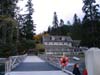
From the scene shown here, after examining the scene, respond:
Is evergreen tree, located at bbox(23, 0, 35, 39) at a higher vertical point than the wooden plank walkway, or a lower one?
higher

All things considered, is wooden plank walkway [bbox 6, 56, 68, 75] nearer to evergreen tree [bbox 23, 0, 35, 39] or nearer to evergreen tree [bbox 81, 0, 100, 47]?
evergreen tree [bbox 81, 0, 100, 47]

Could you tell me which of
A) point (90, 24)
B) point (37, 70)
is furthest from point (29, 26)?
point (37, 70)

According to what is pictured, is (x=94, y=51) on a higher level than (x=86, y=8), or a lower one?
lower

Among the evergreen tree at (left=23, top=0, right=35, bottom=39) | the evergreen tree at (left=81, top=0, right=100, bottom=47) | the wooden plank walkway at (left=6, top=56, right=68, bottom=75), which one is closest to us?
the wooden plank walkway at (left=6, top=56, right=68, bottom=75)

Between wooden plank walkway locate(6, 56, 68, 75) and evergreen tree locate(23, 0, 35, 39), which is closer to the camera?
wooden plank walkway locate(6, 56, 68, 75)

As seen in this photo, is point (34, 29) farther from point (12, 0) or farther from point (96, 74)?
point (96, 74)

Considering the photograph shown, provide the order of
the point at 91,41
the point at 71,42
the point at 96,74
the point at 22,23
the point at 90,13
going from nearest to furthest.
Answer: the point at 96,74 < the point at 91,41 < the point at 90,13 < the point at 22,23 < the point at 71,42

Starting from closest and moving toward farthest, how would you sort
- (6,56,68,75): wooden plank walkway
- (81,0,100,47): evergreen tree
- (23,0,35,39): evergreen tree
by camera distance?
(6,56,68,75): wooden plank walkway, (81,0,100,47): evergreen tree, (23,0,35,39): evergreen tree

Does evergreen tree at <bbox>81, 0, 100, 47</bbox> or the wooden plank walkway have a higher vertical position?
evergreen tree at <bbox>81, 0, 100, 47</bbox>

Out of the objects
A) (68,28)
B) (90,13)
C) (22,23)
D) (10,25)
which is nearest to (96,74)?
(10,25)

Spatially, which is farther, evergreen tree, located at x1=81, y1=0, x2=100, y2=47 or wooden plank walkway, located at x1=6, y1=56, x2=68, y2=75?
evergreen tree, located at x1=81, y1=0, x2=100, y2=47

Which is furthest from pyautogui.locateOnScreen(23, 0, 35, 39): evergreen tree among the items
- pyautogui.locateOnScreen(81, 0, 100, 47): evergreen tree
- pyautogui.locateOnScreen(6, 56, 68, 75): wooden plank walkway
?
pyautogui.locateOnScreen(6, 56, 68, 75): wooden plank walkway

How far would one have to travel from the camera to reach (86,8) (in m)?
82.9

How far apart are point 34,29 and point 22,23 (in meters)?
6.95
